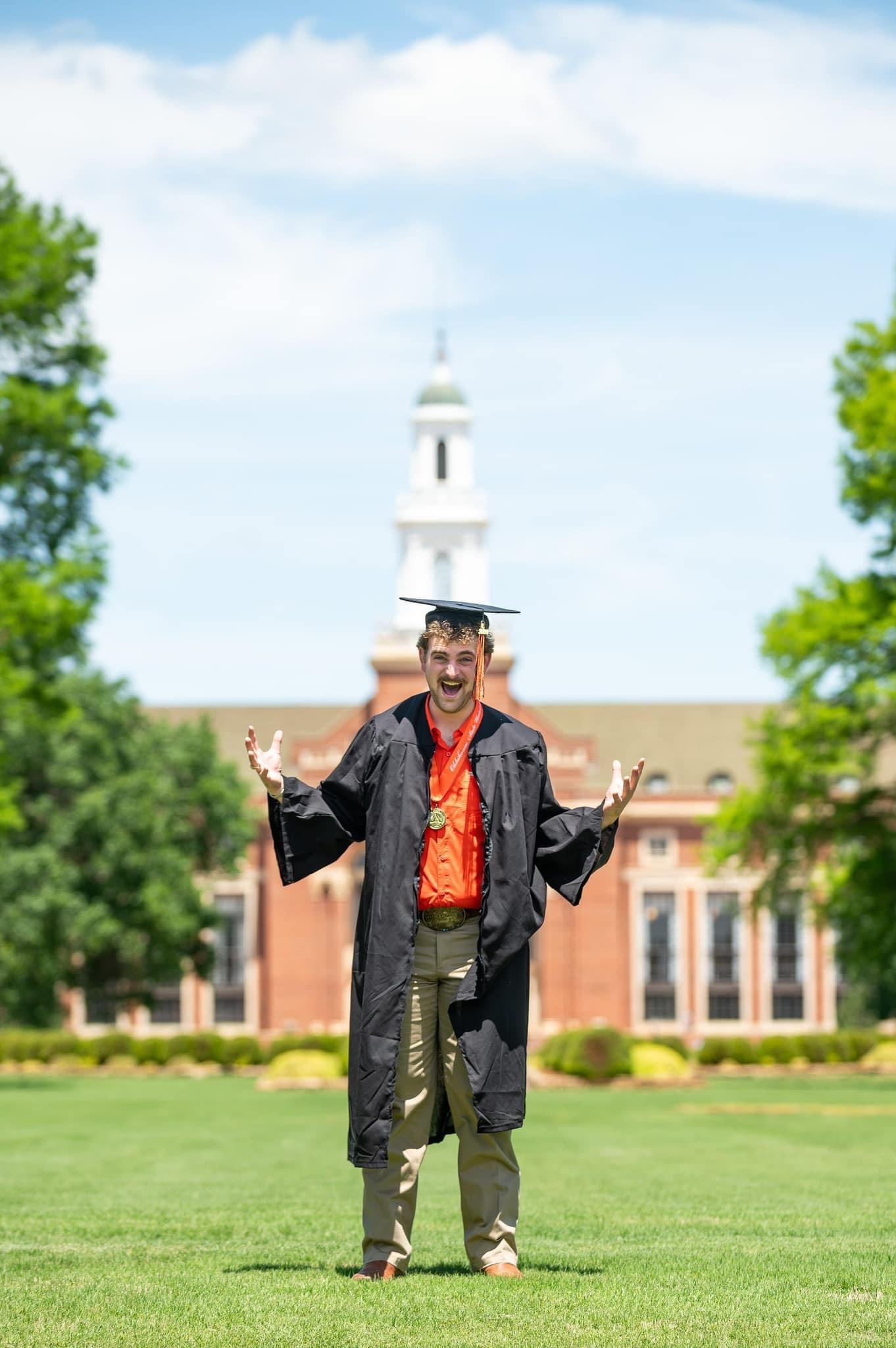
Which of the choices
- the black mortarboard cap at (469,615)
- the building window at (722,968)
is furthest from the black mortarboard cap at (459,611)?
the building window at (722,968)

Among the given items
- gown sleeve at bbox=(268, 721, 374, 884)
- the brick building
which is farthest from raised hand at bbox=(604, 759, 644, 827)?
the brick building

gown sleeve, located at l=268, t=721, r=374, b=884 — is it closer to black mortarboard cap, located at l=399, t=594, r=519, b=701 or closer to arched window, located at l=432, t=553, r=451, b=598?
black mortarboard cap, located at l=399, t=594, r=519, b=701

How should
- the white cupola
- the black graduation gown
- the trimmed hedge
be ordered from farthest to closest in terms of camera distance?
the white cupola
the trimmed hedge
the black graduation gown

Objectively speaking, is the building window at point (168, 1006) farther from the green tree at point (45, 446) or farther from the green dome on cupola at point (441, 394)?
the green tree at point (45, 446)

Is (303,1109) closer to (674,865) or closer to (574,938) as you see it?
(574,938)

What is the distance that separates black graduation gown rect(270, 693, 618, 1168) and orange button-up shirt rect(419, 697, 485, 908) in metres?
0.06

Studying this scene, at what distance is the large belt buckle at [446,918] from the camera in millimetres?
6793

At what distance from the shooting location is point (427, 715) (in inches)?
279

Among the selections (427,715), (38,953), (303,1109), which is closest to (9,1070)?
(38,953)

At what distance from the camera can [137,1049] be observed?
161ft

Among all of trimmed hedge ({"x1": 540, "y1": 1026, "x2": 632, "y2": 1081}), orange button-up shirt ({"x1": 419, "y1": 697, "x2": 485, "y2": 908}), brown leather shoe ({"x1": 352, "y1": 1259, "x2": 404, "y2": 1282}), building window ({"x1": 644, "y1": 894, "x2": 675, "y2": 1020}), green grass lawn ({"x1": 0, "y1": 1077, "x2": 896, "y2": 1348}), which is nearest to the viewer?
green grass lawn ({"x1": 0, "y1": 1077, "x2": 896, "y2": 1348})

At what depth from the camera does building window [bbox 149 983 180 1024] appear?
7500 cm

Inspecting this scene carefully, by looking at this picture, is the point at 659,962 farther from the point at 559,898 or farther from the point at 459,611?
the point at 459,611

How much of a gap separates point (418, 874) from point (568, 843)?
575 mm
